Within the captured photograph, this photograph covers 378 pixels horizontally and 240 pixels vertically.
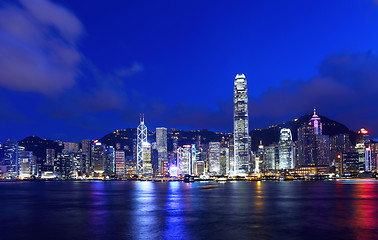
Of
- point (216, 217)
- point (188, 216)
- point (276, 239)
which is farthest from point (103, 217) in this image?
point (276, 239)

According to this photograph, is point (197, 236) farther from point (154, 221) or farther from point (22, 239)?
point (22, 239)

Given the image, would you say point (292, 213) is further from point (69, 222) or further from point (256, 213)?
point (69, 222)

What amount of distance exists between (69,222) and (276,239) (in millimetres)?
31771

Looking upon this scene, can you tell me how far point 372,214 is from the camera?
2648 inches

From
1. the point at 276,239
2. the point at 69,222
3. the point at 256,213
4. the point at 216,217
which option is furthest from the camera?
the point at 256,213

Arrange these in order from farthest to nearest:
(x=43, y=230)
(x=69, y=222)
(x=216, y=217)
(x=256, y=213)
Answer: (x=256, y=213), (x=216, y=217), (x=69, y=222), (x=43, y=230)

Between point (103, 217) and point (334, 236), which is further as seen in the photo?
point (103, 217)

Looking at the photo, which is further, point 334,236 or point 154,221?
point 154,221

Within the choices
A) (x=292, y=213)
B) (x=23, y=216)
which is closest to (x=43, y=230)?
(x=23, y=216)

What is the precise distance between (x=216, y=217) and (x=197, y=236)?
61.1 ft

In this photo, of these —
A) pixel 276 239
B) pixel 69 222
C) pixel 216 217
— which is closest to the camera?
pixel 276 239

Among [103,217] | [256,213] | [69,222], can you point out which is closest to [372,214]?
[256,213]

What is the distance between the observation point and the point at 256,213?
70812 millimetres

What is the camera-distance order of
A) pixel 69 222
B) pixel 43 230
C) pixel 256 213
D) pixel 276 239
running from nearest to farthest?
pixel 276 239
pixel 43 230
pixel 69 222
pixel 256 213
